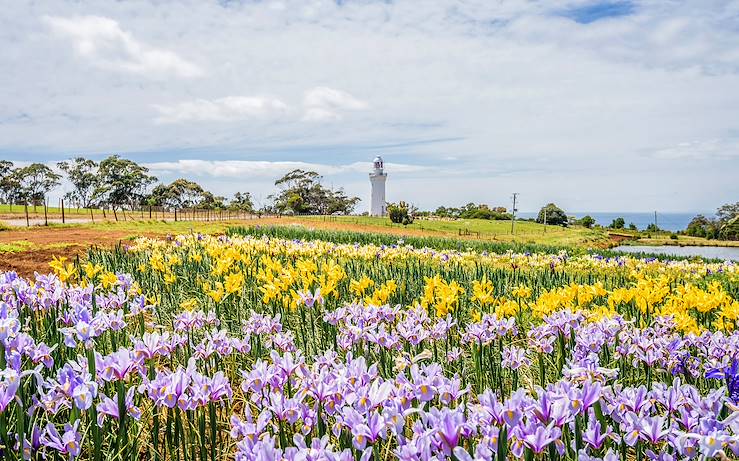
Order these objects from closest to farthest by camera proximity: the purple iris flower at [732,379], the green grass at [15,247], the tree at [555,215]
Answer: the purple iris flower at [732,379], the green grass at [15,247], the tree at [555,215]

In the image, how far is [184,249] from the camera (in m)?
10.6

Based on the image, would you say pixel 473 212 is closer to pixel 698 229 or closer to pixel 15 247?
pixel 698 229

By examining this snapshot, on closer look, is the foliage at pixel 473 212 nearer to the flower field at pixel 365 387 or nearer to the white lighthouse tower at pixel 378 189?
the white lighthouse tower at pixel 378 189

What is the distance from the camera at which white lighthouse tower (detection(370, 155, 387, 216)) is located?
67.9 meters

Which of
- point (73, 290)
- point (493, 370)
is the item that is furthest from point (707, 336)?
point (73, 290)

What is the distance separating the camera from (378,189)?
68.4 meters

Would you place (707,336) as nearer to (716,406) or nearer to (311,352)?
(716,406)

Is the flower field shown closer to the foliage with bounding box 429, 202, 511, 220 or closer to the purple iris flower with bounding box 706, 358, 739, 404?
the purple iris flower with bounding box 706, 358, 739, 404

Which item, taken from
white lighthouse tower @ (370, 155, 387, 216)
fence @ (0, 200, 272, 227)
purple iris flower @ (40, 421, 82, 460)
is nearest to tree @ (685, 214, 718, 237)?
white lighthouse tower @ (370, 155, 387, 216)

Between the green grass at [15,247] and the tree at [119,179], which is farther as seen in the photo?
the tree at [119,179]

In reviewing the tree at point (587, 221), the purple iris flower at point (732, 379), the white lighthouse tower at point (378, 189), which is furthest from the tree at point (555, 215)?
the purple iris flower at point (732, 379)

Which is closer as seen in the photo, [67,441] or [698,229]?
[67,441]

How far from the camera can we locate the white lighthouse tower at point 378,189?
67.9 m

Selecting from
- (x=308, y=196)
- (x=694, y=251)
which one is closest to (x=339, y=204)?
(x=308, y=196)
